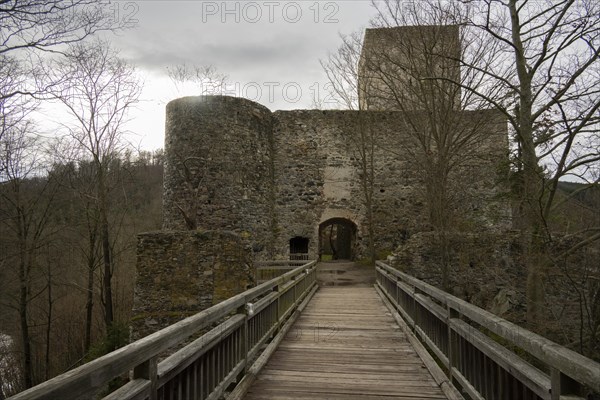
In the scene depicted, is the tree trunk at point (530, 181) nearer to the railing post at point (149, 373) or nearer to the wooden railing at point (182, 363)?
the wooden railing at point (182, 363)

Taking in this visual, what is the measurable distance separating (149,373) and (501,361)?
2206 mm

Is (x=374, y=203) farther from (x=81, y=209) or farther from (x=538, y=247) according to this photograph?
(x=81, y=209)

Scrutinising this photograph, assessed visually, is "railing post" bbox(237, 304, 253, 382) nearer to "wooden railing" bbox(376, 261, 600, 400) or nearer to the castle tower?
"wooden railing" bbox(376, 261, 600, 400)

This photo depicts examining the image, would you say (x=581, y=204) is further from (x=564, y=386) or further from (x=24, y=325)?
(x=24, y=325)

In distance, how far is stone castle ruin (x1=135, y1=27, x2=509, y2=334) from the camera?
1784 cm

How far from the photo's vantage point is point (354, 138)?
20359 mm

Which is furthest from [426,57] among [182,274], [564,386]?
[564,386]

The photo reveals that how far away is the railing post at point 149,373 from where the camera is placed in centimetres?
238

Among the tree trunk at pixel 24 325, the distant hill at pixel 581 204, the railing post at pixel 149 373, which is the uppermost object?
the distant hill at pixel 581 204

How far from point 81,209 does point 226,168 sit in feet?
22.5

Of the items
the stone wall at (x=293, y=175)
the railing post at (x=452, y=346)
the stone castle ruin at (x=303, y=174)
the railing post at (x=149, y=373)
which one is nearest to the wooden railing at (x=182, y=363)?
the railing post at (x=149, y=373)

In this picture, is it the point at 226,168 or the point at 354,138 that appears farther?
the point at 354,138

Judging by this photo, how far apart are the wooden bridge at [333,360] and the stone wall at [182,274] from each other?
3126 mm

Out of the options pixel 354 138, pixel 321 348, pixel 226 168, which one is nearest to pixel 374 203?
pixel 354 138
